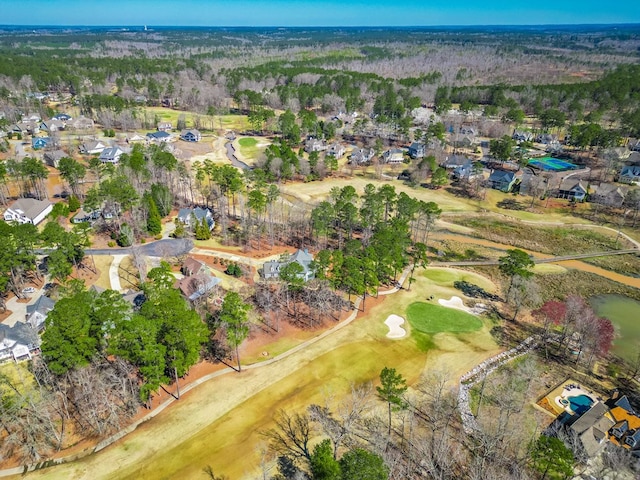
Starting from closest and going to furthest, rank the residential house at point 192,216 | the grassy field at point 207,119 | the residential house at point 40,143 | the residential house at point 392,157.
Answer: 1. the residential house at point 192,216
2. the residential house at point 40,143
3. the residential house at point 392,157
4. the grassy field at point 207,119

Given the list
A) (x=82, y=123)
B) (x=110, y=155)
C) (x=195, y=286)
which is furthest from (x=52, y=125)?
(x=195, y=286)

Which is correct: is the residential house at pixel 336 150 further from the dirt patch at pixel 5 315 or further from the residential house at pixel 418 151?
the dirt patch at pixel 5 315

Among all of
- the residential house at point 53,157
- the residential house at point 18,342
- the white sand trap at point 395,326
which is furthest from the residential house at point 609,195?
the residential house at point 53,157

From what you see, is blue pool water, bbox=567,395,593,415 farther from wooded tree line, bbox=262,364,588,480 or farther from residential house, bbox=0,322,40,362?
residential house, bbox=0,322,40,362

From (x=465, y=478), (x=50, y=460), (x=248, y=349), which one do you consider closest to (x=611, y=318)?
(x=465, y=478)

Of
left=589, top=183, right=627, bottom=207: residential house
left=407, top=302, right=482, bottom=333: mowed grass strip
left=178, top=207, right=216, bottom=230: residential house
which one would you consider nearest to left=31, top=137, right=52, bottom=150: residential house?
left=178, top=207, right=216, bottom=230: residential house

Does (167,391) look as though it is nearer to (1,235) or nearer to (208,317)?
(208,317)
